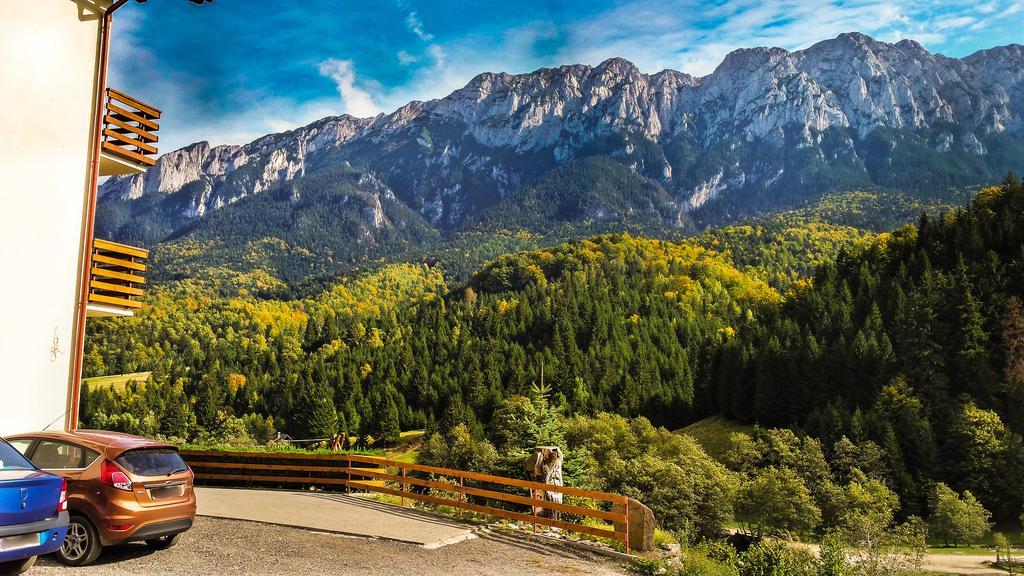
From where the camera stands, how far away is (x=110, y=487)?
11.2 metres

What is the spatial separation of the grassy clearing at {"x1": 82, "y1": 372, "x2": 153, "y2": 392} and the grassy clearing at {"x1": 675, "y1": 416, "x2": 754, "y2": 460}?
120 m

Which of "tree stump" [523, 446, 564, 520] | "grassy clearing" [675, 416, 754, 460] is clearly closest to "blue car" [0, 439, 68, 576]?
"tree stump" [523, 446, 564, 520]

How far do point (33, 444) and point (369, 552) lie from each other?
5.96 metres

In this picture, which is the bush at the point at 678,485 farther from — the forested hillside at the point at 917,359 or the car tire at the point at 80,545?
the car tire at the point at 80,545

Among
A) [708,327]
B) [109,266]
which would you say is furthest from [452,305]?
[109,266]

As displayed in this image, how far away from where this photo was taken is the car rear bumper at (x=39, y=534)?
898 cm

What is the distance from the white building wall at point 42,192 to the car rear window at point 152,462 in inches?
176


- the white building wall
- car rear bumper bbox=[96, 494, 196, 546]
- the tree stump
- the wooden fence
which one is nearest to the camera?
car rear bumper bbox=[96, 494, 196, 546]

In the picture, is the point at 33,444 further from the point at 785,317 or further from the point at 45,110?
the point at 785,317

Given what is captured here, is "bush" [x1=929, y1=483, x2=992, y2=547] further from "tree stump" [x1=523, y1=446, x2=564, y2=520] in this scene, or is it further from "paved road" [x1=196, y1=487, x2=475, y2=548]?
"paved road" [x1=196, y1=487, x2=475, y2=548]

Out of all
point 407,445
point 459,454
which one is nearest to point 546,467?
point 459,454

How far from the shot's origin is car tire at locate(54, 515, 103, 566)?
11180mm

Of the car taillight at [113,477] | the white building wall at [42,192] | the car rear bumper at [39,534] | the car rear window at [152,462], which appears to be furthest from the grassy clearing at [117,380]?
the car rear bumper at [39,534]

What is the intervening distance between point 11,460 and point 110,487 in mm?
1695
